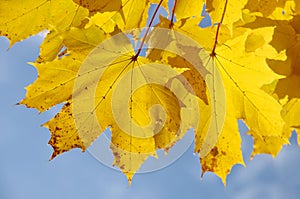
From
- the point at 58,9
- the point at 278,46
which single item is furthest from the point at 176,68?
the point at 58,9

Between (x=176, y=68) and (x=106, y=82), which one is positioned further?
(x=106, y=82)

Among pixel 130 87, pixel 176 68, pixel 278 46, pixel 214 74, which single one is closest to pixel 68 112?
pixel 130 87

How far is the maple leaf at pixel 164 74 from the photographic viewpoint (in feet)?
3.21

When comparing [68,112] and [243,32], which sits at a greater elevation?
[243,32]

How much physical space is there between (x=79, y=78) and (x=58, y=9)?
21cm

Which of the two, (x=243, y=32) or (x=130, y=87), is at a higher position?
(x=243, y=32)

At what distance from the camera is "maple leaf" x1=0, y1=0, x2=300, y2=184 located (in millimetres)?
979

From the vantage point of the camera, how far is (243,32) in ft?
3.39

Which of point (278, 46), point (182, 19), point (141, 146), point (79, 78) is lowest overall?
point (141, 146)

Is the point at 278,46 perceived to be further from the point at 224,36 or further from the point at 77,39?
the point at 77,39

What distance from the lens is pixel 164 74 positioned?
3.17 ft

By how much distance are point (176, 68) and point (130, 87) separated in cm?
19

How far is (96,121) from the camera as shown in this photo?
41.3 inches

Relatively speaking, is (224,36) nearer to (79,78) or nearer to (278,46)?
(278,46)
